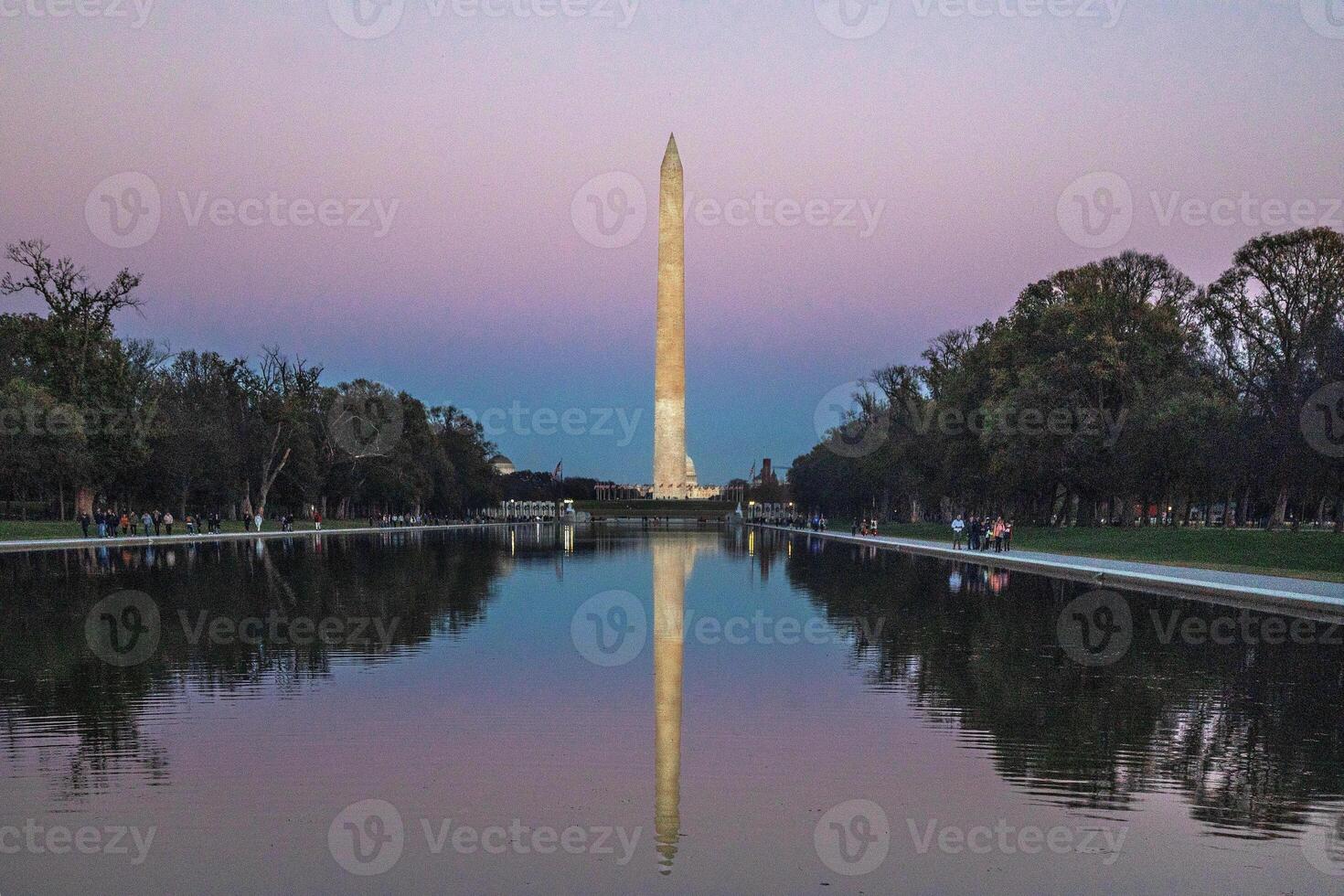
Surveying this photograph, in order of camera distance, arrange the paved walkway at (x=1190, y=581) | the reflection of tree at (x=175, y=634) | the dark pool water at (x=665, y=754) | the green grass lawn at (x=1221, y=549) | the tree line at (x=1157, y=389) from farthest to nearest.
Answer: the tree line at (x=1157, y=389)
the green grass lawn at (x=1221, y=549)
the paved walkway at (x=1190, y=581)
the reflection of tree at (x=175, y=634)
the dark pool water at (x=665, y=754)

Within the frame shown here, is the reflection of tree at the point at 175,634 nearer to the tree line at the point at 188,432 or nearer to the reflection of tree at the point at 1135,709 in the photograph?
the reflection of tree at the point at 1135,709

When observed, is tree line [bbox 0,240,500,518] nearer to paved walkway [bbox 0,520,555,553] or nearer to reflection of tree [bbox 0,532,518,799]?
paved walkway [bbox 0,520,555,553]

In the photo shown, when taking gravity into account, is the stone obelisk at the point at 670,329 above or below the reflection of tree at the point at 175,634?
above

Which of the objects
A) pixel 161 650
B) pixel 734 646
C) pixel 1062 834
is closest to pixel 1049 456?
pixel 734 646

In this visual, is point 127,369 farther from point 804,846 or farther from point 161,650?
point 804,846

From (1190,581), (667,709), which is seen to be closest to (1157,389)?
(1190,581)

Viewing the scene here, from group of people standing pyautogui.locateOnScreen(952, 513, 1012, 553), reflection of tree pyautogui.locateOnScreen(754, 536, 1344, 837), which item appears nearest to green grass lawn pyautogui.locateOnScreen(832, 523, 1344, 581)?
group of people standing pyautogui.locateOnScreen(952, 513, 1012, 553)

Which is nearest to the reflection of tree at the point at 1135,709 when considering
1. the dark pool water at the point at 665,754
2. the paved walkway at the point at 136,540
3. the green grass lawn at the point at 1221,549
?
the dark pool water at the point at 665,754

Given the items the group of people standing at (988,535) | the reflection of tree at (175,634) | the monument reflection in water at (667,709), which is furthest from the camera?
the group of people standing at (988,535)
